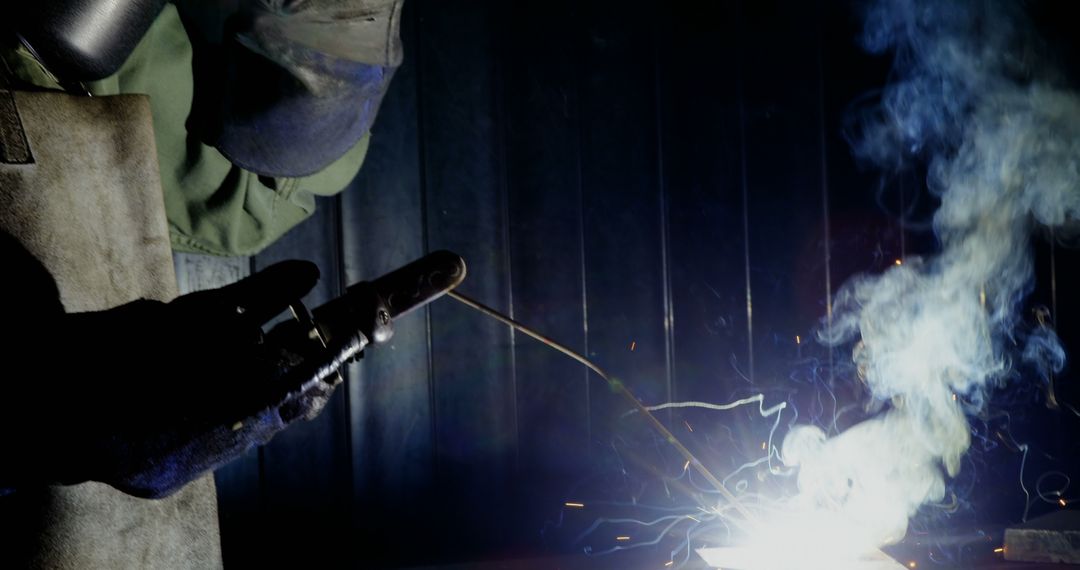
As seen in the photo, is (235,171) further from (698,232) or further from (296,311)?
(698,232)

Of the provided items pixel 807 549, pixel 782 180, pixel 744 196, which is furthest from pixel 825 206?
pixel 807 549

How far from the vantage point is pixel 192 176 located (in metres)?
1.58

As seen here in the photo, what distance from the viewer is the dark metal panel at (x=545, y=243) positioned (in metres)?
2.24

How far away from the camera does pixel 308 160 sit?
1449mm

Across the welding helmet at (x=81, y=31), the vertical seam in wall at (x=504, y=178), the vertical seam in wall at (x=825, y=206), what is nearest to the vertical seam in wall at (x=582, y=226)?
the vertical seam in wall at (x=504, y=178)

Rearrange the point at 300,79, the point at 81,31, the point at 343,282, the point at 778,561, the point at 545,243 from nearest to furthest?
the point at 81,31, the point at 300,79, the point at 778,561, the point at 343,282, the point at 545,243

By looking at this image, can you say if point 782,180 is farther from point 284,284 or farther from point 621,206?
point 284,284

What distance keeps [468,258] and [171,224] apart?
0.85m

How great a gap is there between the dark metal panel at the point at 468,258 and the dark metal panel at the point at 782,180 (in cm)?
81

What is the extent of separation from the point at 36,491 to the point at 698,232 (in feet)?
6.02

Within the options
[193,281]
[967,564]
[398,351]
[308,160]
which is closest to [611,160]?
[398,351]

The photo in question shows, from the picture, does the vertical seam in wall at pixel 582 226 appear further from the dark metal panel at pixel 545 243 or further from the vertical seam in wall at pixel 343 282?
the vertical seam in wall at pixel 343 282

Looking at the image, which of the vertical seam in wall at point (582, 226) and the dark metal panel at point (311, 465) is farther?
the vertical seam in wall at point (582, 226)

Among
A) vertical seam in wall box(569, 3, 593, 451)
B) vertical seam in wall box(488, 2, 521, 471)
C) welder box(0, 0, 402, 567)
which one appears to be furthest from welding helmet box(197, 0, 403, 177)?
vertical seam in wall box(569, 3, 593, 451)
